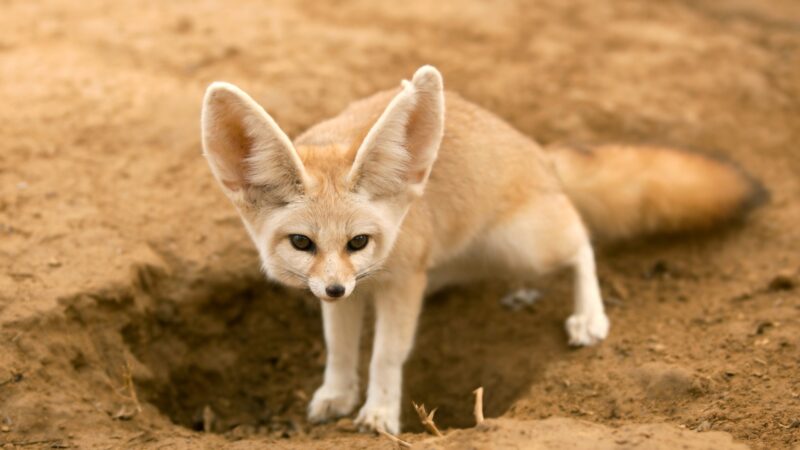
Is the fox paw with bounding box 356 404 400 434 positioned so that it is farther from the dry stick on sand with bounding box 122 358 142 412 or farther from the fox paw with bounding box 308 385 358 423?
the dry stick on sand with bounding box 122 358 142 412

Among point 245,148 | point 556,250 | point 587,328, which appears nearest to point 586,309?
point 587,328

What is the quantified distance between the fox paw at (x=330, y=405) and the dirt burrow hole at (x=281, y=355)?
0.35 feet

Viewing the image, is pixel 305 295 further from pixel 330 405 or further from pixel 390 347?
pixel 390 347

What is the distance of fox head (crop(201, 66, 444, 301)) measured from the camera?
342 centimetres

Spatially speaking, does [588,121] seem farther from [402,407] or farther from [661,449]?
[661,449]

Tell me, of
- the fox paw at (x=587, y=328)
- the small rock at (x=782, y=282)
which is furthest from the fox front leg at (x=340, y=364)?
the small rock at (x=782, y=282)

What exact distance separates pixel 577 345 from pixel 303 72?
8.80ft

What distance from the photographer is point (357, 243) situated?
11.8ft

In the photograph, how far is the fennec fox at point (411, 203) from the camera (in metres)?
3.51

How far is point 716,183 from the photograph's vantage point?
5184 millimetres

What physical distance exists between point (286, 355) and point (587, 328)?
167cm

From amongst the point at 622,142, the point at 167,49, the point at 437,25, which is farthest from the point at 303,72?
the point at 622,142

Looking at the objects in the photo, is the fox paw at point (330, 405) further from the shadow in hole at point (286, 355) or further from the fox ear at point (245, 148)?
the fox ear at point (245, 148)

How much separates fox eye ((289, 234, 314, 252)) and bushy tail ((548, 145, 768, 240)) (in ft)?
6.95
